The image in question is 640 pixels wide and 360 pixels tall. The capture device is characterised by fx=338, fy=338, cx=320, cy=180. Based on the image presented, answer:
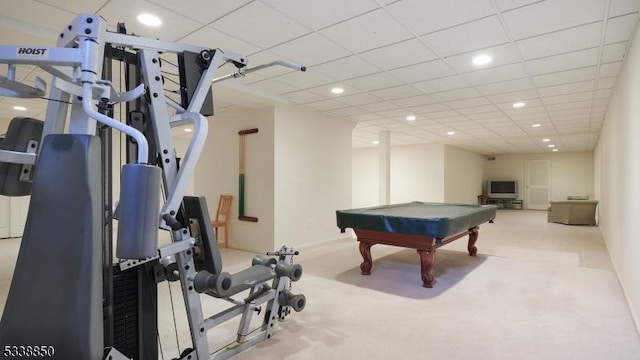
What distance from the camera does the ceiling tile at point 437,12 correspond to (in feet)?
7.51

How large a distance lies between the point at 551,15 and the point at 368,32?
51.3 inches

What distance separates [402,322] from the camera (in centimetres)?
259

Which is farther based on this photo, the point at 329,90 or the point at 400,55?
the point at 329,90

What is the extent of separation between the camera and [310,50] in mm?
3107

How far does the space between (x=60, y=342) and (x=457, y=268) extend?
4.01 m

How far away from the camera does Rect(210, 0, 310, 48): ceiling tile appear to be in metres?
2.42

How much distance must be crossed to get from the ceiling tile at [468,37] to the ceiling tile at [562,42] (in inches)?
10.7

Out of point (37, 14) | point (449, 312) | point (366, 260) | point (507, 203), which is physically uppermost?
point (37, 14)

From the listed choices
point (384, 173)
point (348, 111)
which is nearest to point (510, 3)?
point (348, 111)

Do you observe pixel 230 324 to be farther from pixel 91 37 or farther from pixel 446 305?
pixel 91 37

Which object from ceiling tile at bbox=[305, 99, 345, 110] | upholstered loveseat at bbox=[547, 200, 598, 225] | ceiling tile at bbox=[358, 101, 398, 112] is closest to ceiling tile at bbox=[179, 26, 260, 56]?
ceiling tile at bbox=[305, 99, 345, 110]

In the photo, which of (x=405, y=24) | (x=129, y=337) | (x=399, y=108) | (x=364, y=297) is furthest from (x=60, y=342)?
(x=399, y=108)

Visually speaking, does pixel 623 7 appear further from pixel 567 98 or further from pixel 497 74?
pixel 567 98

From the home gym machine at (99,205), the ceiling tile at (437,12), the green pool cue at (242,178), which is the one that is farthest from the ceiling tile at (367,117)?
the home gym machine at (99,205)
